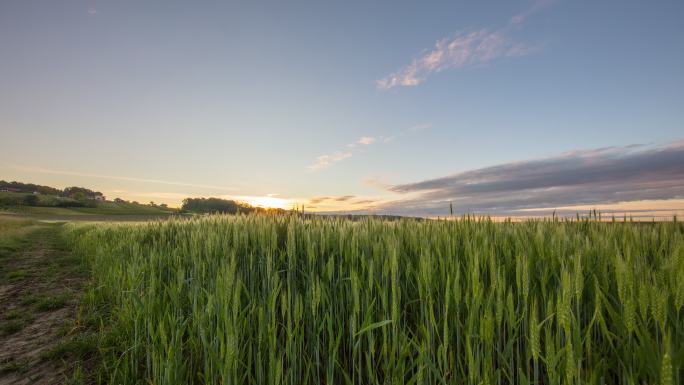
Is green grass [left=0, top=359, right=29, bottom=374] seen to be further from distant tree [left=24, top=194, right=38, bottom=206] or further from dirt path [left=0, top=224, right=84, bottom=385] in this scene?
distant tree [left=24, top=194, right=38, bottom=206]

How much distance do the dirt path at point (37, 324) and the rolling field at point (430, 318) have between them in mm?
619

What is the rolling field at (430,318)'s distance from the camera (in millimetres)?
1542

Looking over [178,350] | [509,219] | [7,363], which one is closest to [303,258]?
[178,350]

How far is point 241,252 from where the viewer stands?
4125 millimetres

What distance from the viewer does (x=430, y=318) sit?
1838 mm

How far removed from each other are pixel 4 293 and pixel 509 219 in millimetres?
10722

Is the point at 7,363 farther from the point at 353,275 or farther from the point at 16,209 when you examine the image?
→ the point at 16,209

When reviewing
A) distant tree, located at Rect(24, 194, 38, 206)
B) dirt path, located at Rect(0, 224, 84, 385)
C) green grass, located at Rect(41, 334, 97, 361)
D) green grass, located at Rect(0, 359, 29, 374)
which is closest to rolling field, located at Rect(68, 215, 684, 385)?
green grass, located at Rect(41, 334, 97, 361)

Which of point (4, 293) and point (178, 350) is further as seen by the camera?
point (4, 293)

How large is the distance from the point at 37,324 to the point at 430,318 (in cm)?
657

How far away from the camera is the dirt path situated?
11.9 ft

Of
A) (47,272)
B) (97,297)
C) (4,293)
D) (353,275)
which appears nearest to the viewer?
(353,275)

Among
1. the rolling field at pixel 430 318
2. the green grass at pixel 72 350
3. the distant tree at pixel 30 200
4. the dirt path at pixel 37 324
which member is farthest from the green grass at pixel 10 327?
the distant tree at pixel 30 200

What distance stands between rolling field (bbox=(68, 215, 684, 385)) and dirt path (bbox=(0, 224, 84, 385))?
62 cm
